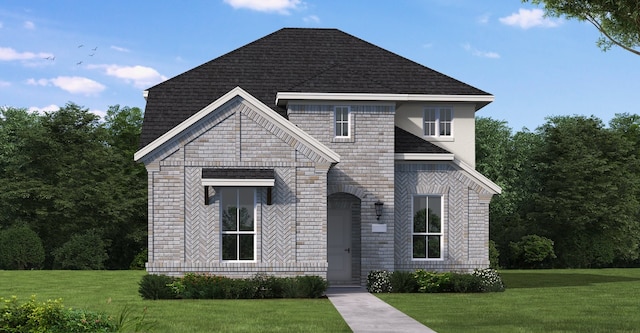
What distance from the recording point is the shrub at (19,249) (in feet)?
135

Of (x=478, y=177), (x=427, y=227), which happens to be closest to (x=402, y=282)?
(x=427, y=227)

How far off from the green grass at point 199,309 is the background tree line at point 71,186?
1811cm

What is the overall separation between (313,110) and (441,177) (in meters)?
4.90

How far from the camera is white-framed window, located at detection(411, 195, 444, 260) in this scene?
86.5 feet

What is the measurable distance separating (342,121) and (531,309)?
9.09m

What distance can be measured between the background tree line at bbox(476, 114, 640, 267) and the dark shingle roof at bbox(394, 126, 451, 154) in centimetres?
2178

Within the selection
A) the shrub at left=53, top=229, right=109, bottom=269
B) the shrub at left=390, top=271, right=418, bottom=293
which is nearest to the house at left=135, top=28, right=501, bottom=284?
the shrub at left=390, top=271, right=418, bottom=293

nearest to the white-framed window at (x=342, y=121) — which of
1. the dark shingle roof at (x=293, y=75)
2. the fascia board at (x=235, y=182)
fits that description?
the dark shingle roof at (x=293, y=75)

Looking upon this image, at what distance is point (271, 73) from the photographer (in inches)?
1116

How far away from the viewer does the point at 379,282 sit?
2478 centimetres

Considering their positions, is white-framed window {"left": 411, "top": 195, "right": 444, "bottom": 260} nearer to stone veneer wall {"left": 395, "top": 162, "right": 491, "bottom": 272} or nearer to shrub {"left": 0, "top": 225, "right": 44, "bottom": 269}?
stone veneer wall {"left": 395, "top": 162, "right": 491, "bottom": 272}

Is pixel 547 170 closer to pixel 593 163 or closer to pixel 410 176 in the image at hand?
pixel 593 163

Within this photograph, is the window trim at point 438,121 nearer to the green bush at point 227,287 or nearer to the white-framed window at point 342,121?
the white-framed window at point 342,121

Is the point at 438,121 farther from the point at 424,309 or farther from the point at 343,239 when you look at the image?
the point at 424,309
